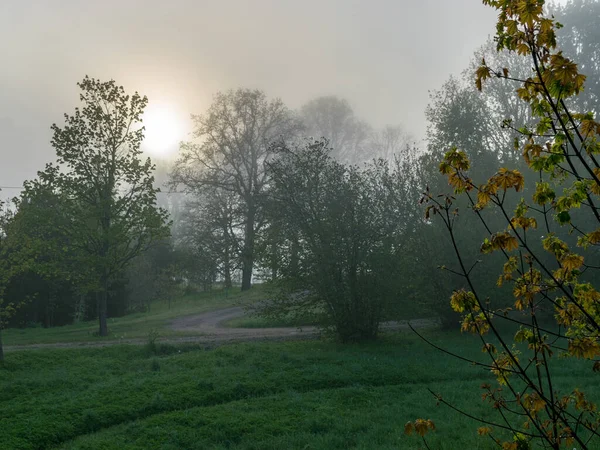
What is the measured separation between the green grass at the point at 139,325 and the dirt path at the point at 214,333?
0.94 meters

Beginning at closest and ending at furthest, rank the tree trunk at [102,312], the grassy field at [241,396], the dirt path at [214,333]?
1. the grassy field at [241,396]
2. the dirt path at [214,333]
3. the tree trunk at [102,312]

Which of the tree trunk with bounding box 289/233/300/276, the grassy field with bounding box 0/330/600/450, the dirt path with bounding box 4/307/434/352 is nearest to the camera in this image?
the grassy field with bounding box 0/330/600/450

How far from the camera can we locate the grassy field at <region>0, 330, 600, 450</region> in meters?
8.70

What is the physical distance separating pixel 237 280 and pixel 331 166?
3678 centimetres

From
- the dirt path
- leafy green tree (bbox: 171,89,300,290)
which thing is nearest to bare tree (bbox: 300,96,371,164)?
leafy green tree (bbox: 171,89,300,290)

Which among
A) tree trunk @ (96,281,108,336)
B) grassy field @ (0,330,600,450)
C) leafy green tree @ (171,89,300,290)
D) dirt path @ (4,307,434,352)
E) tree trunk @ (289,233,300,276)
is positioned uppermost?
leafy green tree @ (171,89,300,290)

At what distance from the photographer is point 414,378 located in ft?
41.3

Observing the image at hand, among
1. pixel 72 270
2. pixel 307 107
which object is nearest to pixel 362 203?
pixel 72 270

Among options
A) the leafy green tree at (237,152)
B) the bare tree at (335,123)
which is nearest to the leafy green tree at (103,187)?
the leafy green tree at (237,152)

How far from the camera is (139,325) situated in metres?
25.6

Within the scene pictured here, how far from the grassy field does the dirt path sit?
7.08 ft

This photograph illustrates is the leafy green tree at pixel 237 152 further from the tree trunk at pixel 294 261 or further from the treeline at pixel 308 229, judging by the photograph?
the tree trunk at pixel 294 261

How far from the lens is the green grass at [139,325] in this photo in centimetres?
2061

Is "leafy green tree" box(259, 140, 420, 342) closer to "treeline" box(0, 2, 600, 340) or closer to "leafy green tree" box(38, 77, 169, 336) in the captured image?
"treeline" box(0, 2, 600, 340)
